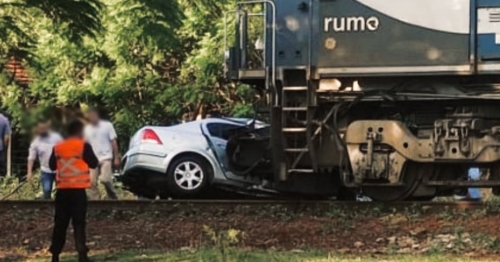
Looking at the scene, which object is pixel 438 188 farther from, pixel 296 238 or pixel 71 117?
pixel 71 117

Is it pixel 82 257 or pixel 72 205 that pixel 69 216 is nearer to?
pixel 72 205

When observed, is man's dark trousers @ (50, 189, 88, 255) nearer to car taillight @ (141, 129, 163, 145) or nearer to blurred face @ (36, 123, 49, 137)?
blurred face @ (36, 123, 49, 137)

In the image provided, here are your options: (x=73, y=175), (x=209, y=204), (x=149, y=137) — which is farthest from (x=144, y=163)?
(x=73, y=175)

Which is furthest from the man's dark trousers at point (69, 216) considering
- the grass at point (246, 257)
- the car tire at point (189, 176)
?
the car tire at point (189, 176)

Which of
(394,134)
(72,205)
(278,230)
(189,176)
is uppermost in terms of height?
(394,134)

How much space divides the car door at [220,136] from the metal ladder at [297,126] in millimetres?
1811

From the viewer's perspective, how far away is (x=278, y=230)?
871 cm

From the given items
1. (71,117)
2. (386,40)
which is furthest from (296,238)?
(71,117)

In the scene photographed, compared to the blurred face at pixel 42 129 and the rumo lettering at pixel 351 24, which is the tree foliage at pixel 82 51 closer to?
the blurred face at pixel 42 129

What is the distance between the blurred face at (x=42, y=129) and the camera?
7.49 feet

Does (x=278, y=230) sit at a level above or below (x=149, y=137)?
below

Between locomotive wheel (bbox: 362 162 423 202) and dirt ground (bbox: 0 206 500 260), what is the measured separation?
1.49 ft

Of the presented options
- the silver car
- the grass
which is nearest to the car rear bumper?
the silver car

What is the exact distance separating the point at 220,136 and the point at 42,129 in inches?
423
